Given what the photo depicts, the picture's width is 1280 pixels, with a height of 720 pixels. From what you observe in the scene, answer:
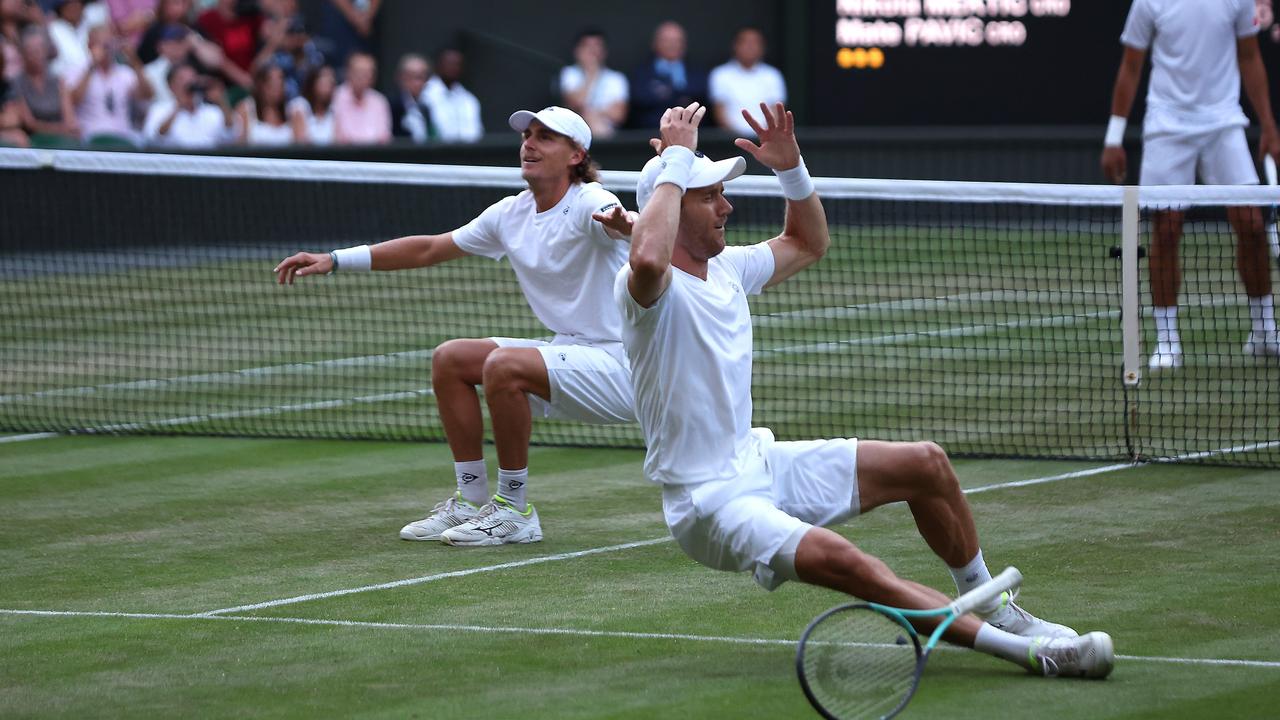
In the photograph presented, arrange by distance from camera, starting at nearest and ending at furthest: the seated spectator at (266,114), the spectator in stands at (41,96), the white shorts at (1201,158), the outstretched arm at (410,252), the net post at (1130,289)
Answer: the outstretched arm at (410,252) → the net post at (1130,289) → the white shorts at (1201,158) → the spectator in stands at (41,96) → the seated spectator at (266,114)

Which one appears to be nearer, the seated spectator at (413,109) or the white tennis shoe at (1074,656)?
the white tennis shoe at (1074,656)

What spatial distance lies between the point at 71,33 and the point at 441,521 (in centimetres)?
1482

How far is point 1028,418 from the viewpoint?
37.7ft

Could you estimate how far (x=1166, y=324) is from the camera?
1283 centimetres

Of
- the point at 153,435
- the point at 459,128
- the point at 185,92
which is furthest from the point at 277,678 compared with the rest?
the point at 459,128

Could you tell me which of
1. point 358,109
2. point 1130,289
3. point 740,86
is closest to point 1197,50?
point 1130,289

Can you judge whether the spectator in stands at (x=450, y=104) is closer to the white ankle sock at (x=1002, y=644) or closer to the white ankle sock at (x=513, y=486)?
the white ankle sock at (x=513, y=486)

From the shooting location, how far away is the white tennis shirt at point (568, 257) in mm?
8836

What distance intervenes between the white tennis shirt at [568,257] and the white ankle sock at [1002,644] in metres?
3.11

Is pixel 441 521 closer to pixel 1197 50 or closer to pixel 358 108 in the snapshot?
pixel 1197 50

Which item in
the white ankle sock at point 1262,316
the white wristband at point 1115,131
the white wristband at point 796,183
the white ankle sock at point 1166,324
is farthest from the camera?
the white wristband at point 1115,131

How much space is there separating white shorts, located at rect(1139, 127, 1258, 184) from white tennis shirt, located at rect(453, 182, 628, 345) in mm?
5683

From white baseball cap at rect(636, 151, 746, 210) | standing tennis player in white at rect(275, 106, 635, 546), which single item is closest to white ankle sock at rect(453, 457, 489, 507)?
standing tennis player in white at rect(275, 106, 635, 546)

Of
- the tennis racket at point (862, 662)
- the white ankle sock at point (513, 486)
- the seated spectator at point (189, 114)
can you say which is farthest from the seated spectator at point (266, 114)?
the tennis racket at point (862, 662)
